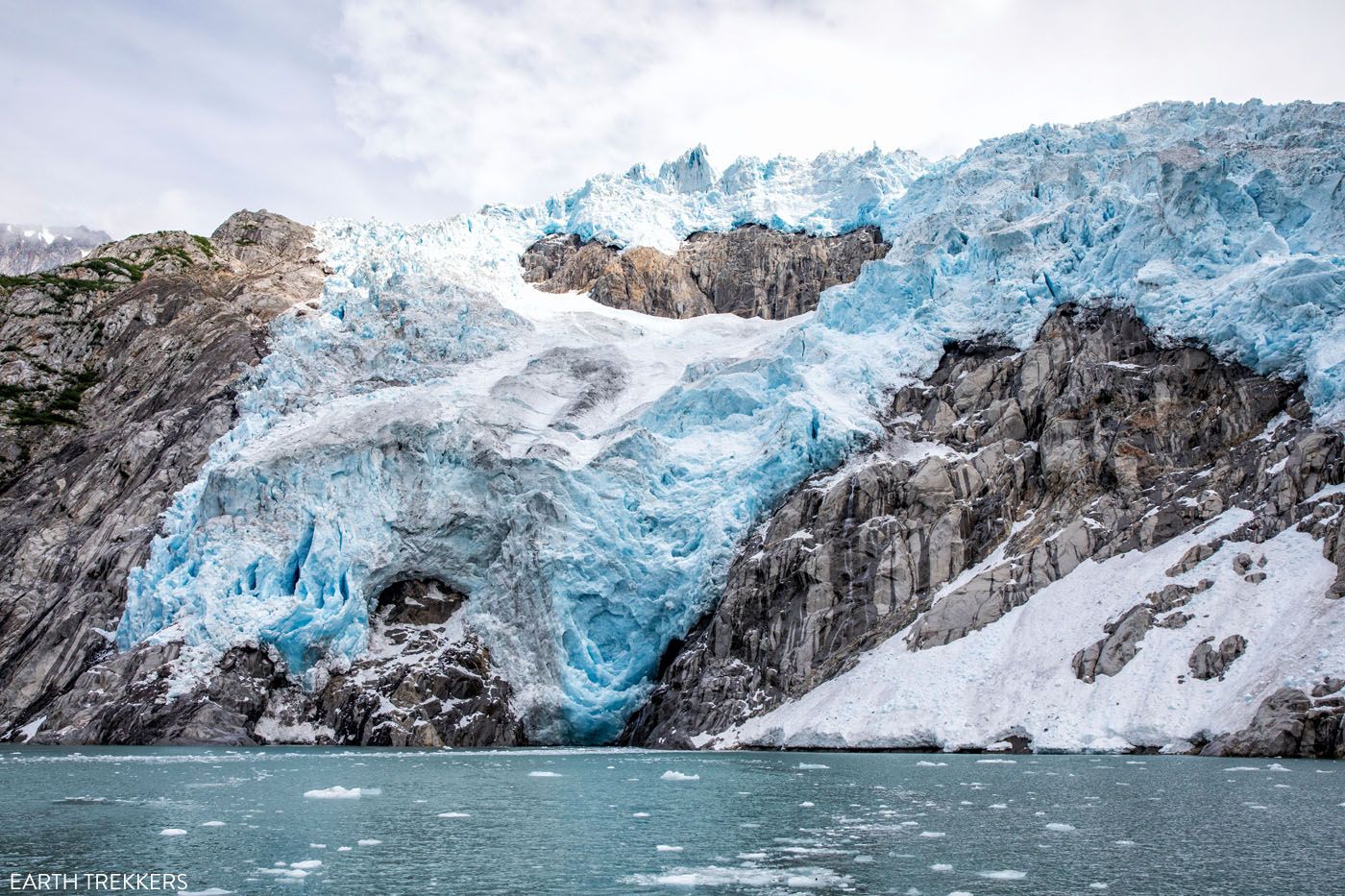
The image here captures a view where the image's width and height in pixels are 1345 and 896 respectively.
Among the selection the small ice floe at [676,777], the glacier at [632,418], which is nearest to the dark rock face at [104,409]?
the glacier at [632,418]

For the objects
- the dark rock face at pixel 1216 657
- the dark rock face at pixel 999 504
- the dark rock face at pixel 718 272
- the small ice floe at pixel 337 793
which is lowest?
the small ice floe at pixel 337 793

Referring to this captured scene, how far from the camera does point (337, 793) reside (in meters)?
28.2

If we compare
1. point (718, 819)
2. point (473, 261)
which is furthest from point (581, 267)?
point (718, 819)

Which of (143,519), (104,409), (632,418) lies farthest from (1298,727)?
(104,409)

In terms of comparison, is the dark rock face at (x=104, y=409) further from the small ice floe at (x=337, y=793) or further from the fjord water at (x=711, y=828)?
the small ice floe at (x=337, y=793)

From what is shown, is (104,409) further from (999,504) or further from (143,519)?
(999,504)

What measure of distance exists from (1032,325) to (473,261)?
52.9 m

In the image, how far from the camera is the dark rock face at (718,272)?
101m

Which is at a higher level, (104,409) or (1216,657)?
(104,409)

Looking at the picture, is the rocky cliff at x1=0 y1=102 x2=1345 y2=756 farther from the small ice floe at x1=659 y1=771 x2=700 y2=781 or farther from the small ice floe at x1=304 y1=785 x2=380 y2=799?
the small ice floe at x1=304 y1=785 x2=380 y2=799

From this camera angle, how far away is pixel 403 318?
80.6 meters

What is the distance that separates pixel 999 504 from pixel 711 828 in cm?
3364

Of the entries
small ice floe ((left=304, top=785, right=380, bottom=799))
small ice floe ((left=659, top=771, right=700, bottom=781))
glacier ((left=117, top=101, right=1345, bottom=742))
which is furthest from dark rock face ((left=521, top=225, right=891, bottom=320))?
small ice floe ((left=304, top=785, right=380, bottom=799))

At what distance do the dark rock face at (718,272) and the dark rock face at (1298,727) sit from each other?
6892 centimetres
